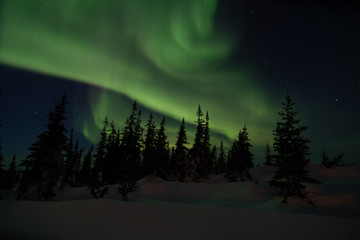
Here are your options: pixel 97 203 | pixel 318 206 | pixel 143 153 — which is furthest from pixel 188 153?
pixel 97 203

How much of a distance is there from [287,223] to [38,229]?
9.71 meters

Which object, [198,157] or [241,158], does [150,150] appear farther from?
[241,158]

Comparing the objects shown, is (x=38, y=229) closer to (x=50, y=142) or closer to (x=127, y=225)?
(x=127, y=225)

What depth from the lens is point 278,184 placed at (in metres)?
14.5

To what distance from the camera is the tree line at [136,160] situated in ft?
49.5

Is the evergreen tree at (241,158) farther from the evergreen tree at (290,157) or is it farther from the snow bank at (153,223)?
the snow bank at (153,223)

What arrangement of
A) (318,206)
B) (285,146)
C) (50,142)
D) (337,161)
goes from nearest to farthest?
(318,206), (285,146), (50,142), (337,161)

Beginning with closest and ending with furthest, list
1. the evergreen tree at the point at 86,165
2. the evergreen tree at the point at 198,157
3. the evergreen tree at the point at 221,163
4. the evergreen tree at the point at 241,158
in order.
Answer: the evergreen tree at the point at 241,158 < the evergreen tree at the point at 198,157 < the evergreen tree at the point at 86,165 < the evergreen tree at the point at 221,163

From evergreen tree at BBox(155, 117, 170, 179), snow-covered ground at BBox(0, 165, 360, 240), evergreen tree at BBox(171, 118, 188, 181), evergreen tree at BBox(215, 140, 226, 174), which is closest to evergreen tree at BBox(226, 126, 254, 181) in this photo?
evergreen tree at BBox(171, 118, 188, 181)

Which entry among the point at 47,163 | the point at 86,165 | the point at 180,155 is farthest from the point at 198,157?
the point at 86,165

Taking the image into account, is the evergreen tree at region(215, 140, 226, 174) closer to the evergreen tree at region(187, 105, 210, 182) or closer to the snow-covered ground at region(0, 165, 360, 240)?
the evergreen tree at region(187, 105, 210, 182)

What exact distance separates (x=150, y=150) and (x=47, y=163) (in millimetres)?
22462

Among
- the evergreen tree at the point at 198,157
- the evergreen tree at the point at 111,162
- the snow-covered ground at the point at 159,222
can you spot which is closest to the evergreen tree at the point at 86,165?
the evergreen tree at the point at 111,162

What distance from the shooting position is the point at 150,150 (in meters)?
42.4
